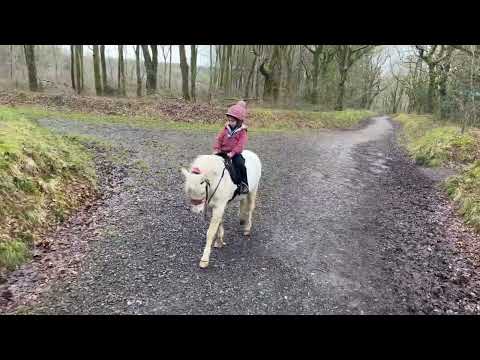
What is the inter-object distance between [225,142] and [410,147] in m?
17.6

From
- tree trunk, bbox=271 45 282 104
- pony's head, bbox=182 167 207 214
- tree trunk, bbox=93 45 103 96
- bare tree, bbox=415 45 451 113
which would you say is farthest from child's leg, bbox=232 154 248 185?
bare tree, bbox=415 45 451 113

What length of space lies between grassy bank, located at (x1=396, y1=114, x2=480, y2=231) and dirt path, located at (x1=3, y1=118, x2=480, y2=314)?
46cm

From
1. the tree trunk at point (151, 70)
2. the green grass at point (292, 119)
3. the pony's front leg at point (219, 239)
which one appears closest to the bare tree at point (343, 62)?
the green grass at point (292, 119)

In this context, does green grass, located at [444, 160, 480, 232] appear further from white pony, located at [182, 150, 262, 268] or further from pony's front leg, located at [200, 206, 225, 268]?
pony's front leg, located at [200, 206, 225, 268]

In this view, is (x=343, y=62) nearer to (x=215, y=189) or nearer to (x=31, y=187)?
(x=215, y=189)

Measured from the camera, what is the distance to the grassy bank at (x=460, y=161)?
10.2 m

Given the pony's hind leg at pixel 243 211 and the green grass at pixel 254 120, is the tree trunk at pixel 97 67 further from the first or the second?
Answer: the pony's hind leg at pixel 243 211

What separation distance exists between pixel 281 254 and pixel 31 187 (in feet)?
18.2

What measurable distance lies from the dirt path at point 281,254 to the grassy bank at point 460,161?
18.1 inches

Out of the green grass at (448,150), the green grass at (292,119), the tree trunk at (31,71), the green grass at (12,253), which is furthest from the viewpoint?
the tree trunk at (31,71)

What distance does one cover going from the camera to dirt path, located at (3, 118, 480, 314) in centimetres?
590

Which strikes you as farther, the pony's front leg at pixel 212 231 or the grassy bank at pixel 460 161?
the grassy bank at pixel 460 161

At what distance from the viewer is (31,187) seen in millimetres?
8117
